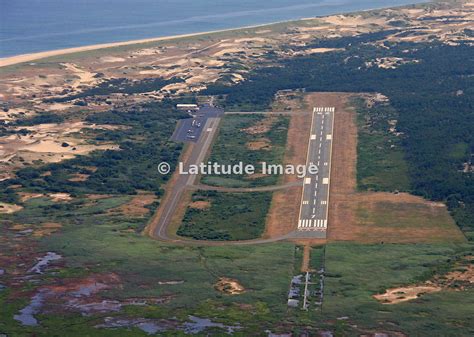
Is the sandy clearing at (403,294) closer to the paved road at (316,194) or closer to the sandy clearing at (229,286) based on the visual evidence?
the sandy clearing at (229,286)

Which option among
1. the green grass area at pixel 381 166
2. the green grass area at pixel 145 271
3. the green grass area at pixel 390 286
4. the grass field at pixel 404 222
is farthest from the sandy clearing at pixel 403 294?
the green grass area at pixel 381 166

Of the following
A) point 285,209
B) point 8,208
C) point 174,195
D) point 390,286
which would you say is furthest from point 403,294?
point 8,208

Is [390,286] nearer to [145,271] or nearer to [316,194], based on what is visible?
[145,271]

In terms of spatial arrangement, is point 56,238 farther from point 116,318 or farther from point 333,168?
point 333,168

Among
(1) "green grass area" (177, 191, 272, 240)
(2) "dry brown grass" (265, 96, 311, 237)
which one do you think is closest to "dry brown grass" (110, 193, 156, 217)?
(1) "green grass area" (177, 191, 272, 240)

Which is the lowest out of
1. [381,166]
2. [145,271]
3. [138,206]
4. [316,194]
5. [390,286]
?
[390,286]

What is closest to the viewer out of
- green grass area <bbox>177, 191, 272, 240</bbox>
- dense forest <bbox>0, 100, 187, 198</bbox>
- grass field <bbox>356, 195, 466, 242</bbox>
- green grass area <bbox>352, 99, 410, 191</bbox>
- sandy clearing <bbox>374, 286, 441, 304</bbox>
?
sandy clearing <bbox>374, 286, 441, 304</bbox>

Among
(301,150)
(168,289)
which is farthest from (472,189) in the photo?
(168,289)

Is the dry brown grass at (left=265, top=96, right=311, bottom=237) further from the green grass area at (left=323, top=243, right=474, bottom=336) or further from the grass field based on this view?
the green grass area at (left=323, top=243, right=474, bottom=336)
